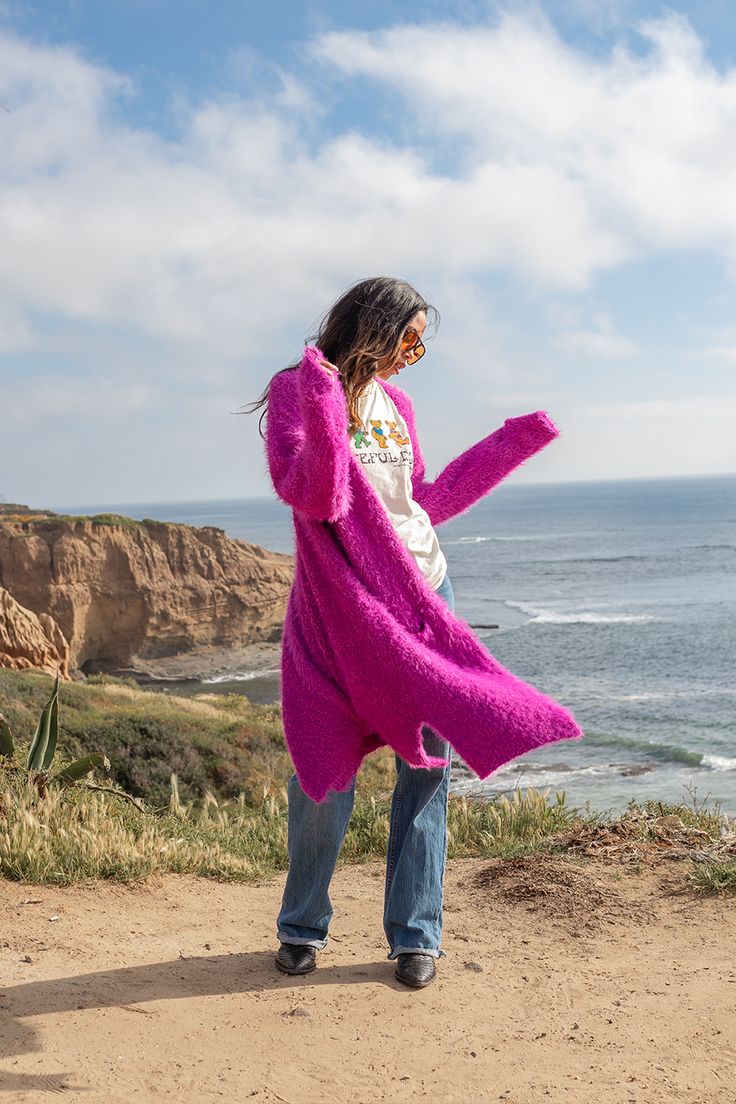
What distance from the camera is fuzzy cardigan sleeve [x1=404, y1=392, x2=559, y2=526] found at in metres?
3.81

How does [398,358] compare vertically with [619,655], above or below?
above

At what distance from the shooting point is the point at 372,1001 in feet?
10.9

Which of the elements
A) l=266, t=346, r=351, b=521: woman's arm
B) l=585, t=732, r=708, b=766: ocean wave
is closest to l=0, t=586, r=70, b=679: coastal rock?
l=585, t=732, r=708, b=766: ocean wave

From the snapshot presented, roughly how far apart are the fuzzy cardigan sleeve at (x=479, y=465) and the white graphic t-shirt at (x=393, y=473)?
0.22 meters

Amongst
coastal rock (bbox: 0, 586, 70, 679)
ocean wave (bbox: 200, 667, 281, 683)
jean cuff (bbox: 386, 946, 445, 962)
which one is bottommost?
ocean wave (bbox: 200, 667, 281, 683)

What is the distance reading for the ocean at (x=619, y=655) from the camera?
20.0 m

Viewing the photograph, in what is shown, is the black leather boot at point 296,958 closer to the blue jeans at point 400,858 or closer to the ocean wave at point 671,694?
the blue jeans at point 400,858

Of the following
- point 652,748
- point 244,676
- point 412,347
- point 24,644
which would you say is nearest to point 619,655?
point 244,676

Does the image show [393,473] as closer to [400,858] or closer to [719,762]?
[400,858]

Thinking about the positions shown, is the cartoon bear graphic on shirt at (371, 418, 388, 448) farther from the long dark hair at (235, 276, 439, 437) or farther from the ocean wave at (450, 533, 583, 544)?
the ocean wave at (450, 533, 583, 544)

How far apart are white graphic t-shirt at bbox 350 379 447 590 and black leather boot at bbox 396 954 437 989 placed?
1.29 m

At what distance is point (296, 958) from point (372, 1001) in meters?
0.37

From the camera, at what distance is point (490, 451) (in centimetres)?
393

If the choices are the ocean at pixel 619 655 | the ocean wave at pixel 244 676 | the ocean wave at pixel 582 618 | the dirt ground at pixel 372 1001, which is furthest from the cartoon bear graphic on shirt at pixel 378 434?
the ocean wave at pixel 582 618
